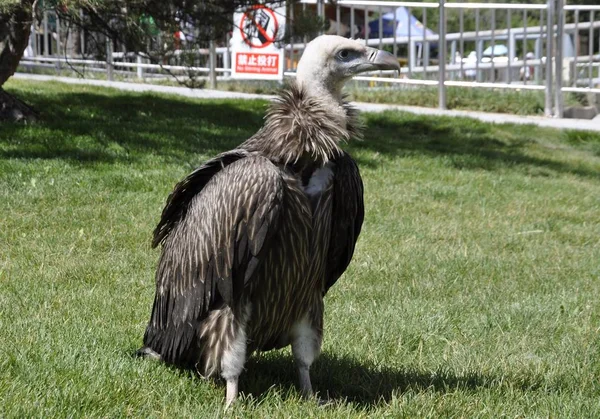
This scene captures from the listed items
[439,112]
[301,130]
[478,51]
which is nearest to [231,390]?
[301,130]

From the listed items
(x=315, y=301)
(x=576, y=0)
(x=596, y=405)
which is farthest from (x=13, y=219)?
(x=576, y=0)

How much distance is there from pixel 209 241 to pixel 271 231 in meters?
0.30

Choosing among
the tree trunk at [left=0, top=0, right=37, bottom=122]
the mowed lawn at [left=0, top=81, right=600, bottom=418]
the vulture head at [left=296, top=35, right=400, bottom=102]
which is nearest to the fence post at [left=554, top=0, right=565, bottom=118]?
the mowed lawn at [left=0, top=81, right=600, bottom=418]

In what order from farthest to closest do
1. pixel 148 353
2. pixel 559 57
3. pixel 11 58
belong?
pixel 559 57 < pixel 11 58 < pixel 148 353

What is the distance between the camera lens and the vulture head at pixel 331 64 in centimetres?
381

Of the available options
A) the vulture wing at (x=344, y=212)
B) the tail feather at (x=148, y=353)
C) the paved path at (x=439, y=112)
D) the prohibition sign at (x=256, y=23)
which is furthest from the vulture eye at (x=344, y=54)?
the paved path at (x=439, y=112)

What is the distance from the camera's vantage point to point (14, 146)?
876 centimetres

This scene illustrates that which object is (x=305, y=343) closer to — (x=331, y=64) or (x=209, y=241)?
(x=209, y=241)

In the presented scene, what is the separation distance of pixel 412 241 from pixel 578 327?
2112 millimetres

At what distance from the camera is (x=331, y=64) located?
3.82 meters

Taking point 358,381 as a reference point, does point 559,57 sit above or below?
above

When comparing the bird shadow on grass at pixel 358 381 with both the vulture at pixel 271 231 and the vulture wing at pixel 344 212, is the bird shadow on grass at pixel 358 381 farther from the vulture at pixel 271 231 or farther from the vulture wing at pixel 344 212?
the vulture wing at pixel 344 212

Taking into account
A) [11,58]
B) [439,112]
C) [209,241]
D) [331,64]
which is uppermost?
[11,58]

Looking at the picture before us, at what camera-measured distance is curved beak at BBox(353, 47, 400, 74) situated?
386cm
